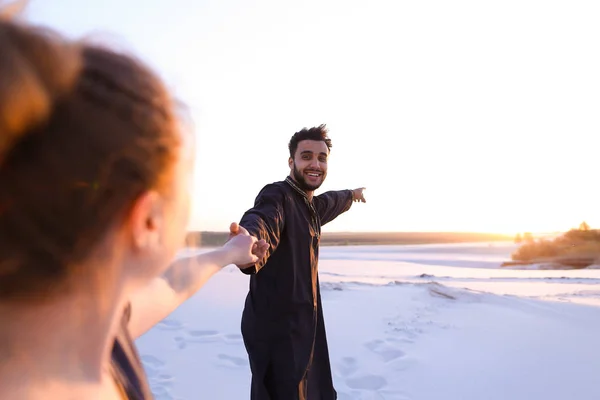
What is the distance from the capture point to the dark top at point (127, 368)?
0.73 meters

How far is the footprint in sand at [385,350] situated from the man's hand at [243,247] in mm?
2772

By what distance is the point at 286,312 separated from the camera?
2.38 meters

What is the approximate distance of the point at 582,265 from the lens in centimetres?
1441

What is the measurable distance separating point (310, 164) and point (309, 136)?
0.24 meters

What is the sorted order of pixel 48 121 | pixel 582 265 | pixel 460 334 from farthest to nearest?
pixel 582 265 < pixel 460 334 < pixel 48 121

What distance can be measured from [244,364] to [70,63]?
4077 millimetres

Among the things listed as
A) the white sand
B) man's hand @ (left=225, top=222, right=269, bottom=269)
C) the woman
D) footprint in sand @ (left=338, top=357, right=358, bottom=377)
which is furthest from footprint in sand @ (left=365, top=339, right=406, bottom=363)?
the woman

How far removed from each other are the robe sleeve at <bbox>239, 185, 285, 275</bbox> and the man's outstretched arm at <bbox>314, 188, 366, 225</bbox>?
26.9 inches

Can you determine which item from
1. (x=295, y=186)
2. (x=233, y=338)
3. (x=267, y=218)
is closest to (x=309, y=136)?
(x=295, y=186)

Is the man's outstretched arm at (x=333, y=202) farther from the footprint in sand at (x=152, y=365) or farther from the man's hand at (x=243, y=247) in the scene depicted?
the footprint in sand at (x=152, y=365)

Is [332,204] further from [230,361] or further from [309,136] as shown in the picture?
[230,361]

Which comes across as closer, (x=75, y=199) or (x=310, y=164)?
(x=75, y=199)

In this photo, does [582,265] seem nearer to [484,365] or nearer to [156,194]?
[484,365]

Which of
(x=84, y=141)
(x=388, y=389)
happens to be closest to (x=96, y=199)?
(x=84, y=141)
